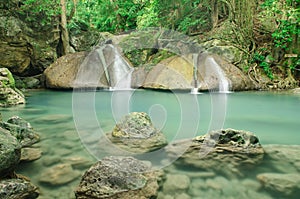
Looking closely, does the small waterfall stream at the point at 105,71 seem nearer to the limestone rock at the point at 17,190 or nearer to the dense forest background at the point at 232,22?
the dense forest background at the point at 232,22

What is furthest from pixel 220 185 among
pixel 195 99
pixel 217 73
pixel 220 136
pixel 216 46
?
pixel 216 46

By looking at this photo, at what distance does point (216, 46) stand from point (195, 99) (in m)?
3.70

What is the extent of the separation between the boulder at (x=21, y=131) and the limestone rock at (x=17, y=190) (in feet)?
4.09

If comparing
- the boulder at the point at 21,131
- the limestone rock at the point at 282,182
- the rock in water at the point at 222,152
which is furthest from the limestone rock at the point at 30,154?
the limestone rock at the point at 282,182

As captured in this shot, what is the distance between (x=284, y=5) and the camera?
9.13m

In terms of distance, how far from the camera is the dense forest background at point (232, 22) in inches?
374

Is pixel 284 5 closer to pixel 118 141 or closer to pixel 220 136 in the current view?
pixel 220 136

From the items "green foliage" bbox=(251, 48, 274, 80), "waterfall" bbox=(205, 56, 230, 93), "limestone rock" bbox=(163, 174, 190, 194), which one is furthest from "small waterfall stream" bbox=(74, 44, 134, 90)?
"limestone rock" bbox=(163, 174, 190, 194)

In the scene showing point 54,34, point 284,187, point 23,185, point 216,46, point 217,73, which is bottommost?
point 284,187

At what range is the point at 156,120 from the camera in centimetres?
492

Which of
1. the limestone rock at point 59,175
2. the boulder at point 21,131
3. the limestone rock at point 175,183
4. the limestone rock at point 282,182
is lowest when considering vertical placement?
the limestone rock at point 282,182

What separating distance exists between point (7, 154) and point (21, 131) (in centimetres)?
146

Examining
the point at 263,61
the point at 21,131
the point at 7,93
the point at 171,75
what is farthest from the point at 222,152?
the point at 263,61

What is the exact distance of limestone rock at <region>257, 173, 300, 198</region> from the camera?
2176 millimetres
